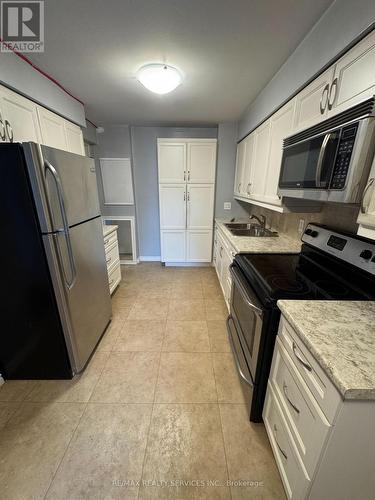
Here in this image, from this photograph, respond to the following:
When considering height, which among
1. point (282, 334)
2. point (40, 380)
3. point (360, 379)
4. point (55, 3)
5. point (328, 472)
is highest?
point (55, 3)

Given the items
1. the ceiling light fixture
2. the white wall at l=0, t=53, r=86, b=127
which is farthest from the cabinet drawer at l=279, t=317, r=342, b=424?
the white wall at l=0, t=53, r=86, b=127

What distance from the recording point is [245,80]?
187 centimetres

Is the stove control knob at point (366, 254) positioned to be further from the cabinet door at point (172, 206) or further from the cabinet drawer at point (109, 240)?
the cabinet door at point (172, 206)

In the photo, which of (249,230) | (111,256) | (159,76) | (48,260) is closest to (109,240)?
(111,256)

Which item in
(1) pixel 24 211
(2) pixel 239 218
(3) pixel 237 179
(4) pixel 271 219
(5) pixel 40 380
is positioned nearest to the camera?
(1) pixel 24 211

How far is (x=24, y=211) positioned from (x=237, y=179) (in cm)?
281

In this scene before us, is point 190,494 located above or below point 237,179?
below

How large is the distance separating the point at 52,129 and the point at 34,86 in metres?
0.33

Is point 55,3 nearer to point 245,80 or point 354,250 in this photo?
point 245,80

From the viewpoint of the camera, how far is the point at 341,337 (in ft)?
2.58

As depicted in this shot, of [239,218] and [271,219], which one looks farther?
[239,218]

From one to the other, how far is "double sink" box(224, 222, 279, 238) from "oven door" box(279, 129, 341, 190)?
106 centimetres

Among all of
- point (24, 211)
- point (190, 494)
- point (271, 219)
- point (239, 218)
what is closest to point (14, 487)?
point (190, 494)

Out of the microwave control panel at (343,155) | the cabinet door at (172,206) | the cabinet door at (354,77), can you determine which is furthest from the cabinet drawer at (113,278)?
the cabinet door at (354,77)
